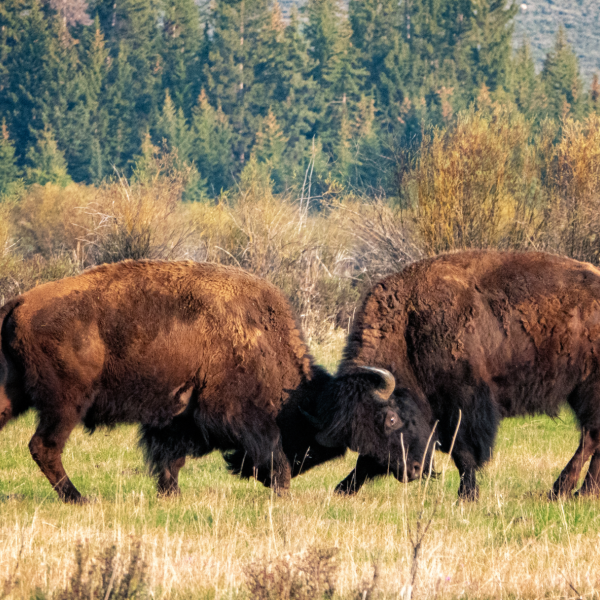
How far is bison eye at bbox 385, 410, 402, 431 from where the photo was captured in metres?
7.30

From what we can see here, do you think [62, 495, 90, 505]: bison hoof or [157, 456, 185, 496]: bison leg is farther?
[157, 456, 185, 496]: bison leg

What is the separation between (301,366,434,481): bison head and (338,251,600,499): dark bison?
0.53 ft

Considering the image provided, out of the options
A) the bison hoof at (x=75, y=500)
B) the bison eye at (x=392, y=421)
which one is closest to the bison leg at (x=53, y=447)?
the bison hoof at (x=75, y=500)

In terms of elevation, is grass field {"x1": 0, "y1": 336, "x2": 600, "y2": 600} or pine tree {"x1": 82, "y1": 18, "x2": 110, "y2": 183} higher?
grass field {"x1": 0, "y1": 336, "x2": 600, "y2": 600}

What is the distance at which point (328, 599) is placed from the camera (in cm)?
443

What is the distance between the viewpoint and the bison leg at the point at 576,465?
747 cm

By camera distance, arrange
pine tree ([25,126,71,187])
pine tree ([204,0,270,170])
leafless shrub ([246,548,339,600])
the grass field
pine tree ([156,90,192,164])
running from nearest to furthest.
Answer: leafless shrub ([246,548,339,600]) < the grass field < pine tree ([25,126,71,187]) < pine tree ([156,90,192,164]) < pine tree ([204,0,270,170])

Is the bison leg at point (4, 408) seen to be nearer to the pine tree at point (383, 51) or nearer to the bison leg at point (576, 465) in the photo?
the bison leg at point (576, 465)

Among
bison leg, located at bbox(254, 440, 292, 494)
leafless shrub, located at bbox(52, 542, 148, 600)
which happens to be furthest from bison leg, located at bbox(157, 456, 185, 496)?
leafless shrub, located at bbox(52, 542, 148, 600)

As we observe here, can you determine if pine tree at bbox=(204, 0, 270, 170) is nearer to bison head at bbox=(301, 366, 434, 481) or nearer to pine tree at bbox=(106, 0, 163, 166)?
pine tree at bbox=(106, 0, 163, 166)

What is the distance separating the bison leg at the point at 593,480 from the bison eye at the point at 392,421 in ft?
5.21

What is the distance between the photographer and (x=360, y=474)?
771 cm

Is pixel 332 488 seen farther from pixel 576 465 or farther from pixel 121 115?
pixel 121 115

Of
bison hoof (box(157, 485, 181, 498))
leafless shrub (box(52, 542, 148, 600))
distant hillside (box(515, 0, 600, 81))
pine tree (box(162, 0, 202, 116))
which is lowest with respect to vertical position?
distant hillside (box(515, 0, 600, 81))
